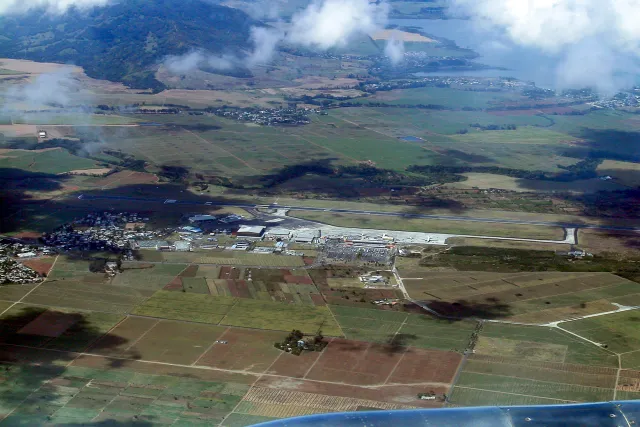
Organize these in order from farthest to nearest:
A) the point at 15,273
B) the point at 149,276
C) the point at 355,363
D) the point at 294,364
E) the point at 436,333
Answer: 1. the point at 149,276
2. the point at 15,273
3. the point at 436,333
4. the point at 355,363
5. the point at 294,364

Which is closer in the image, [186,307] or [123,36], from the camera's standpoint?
[186,307]

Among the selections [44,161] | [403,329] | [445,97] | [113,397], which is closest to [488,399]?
[403,329]

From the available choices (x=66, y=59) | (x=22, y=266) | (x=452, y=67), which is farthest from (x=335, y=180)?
(x=452, y=67)

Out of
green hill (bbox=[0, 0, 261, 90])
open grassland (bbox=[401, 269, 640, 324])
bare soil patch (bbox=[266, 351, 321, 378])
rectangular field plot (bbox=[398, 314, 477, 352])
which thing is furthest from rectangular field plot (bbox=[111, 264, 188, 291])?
green hill (bbox=[0, 0, 261, 90])

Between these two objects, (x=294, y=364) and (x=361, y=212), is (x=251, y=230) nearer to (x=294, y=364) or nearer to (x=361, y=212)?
(x=361, y=212)

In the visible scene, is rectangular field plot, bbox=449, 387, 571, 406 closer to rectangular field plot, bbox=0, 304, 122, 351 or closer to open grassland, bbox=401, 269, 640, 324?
open grassland, bbox=401, 269, 640, 324

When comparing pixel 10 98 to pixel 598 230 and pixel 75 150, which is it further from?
pixel 598 230

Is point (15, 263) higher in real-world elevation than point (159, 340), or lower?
higher

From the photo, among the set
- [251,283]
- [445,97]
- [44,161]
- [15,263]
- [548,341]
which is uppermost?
[445,97]
